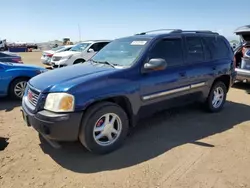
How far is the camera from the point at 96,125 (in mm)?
3795

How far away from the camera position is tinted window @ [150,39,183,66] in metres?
4.60

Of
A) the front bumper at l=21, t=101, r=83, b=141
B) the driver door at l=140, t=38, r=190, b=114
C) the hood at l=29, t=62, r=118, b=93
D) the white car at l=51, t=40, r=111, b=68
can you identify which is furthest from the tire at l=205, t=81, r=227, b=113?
the white car at l=51, t=40, r=111, b=68

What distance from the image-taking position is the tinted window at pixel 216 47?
18.4ft

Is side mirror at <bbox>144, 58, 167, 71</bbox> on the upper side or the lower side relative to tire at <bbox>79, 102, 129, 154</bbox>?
upper

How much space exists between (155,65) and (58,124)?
1752 mm

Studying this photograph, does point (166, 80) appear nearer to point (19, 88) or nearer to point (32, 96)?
point (32, 96)

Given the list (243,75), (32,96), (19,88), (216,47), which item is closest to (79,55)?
(19,88)

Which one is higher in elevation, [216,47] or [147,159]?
[216,47]

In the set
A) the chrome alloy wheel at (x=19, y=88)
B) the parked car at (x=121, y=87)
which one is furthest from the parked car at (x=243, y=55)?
the chrome alloy wheel at (x=19, y=88)

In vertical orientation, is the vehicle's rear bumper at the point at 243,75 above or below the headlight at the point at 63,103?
below

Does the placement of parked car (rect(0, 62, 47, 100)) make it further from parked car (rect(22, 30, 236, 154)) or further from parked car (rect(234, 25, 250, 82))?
parked car (rect(234, 25, 250, 82))

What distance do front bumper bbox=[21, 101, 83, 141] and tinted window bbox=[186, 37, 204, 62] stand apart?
8.76 feet

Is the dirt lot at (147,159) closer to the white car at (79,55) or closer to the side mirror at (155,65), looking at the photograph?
the side mirror at (155,65)

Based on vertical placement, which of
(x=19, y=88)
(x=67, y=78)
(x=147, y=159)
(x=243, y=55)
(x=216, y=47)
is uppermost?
(x=216, y=47)
